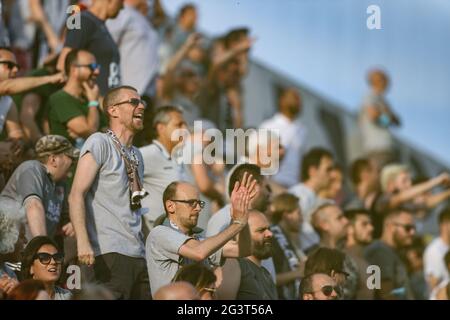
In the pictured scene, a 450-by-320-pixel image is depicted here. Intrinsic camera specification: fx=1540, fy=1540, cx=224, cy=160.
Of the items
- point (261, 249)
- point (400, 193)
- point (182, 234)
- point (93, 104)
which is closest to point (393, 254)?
point (400, 193)

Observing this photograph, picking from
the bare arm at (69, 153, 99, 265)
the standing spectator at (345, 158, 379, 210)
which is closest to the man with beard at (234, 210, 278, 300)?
the bare arm at (69, 153, 99, 265)

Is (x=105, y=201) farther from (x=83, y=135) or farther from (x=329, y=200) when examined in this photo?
(x=329, y=200)

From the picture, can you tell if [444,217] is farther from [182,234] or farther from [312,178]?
[182,234]

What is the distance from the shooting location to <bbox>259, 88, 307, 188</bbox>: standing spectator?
16.7m

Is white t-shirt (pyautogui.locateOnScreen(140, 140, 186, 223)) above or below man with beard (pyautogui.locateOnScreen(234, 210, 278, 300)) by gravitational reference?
above

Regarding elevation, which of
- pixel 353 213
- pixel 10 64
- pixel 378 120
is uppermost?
pixel 10 64

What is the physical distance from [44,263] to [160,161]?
5.70ft

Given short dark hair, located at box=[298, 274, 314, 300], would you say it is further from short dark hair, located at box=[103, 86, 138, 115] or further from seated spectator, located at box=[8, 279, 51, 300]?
seated spectator, located at box=[8, 279, 51, 300]

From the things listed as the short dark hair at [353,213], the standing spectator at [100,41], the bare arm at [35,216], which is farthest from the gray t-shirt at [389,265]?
the bare arm at [35,216]

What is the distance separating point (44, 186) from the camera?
11477 mm

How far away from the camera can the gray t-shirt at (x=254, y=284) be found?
1154 centimetres

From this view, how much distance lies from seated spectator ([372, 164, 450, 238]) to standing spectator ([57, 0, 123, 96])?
153 inches

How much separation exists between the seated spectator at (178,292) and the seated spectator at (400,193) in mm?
5815

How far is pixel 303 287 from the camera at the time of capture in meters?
12.0
